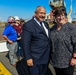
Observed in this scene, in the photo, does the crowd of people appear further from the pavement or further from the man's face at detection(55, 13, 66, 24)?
the pavement

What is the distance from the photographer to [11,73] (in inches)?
217

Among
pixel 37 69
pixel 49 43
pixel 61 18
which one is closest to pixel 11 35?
pixel 37 69

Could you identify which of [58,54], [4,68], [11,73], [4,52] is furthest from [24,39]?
[4,52]

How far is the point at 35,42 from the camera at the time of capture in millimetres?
3461

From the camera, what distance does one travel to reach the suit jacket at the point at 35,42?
134 inches

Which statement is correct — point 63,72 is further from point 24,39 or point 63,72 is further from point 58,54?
point 24,39

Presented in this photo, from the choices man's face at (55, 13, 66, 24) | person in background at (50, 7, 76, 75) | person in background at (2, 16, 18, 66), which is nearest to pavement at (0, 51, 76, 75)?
person in background at (2, 16, 18, 66)

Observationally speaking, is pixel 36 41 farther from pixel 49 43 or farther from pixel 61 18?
pixel 61 18

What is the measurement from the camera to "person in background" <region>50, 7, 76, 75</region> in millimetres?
3070

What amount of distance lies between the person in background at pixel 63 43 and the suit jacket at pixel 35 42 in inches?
8.6

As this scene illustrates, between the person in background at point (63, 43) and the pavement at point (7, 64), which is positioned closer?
the person in background at point (63, 43)

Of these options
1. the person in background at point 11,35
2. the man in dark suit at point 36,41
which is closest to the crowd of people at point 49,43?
the man in dark suit at point 36,41

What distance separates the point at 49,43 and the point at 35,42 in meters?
0.25

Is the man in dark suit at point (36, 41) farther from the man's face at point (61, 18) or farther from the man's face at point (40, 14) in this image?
the man's face at point (61, 18)
